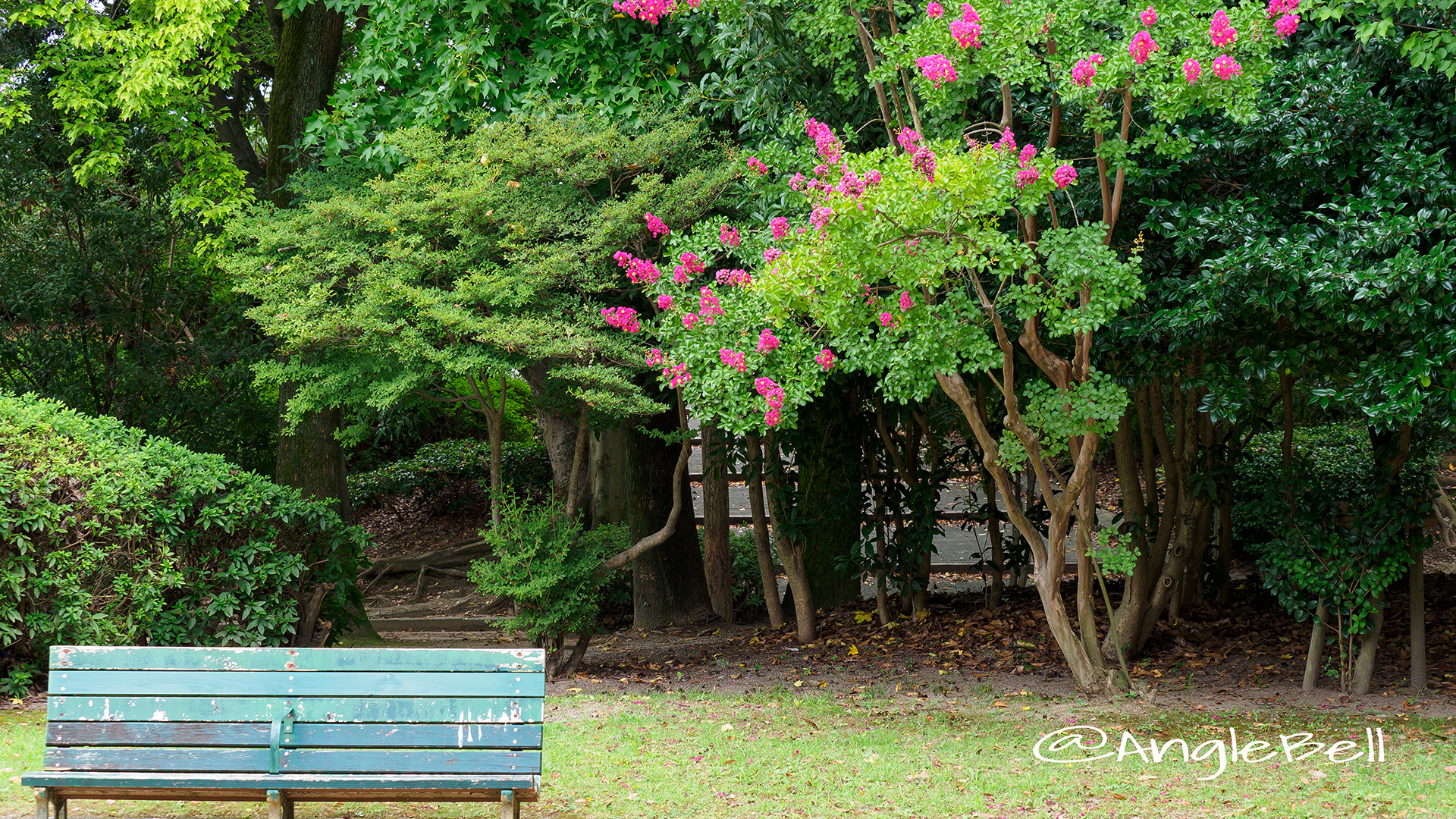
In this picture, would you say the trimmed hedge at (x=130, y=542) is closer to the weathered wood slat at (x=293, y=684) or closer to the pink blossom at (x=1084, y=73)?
the weathered wood slat at (x=293, y=684)

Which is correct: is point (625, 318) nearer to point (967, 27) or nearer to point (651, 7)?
point (651, 7)

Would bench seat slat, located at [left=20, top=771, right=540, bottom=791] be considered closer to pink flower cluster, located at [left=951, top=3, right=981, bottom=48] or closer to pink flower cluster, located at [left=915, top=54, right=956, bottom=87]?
pink flower cluster, located at [left=915, top=54, right=956, bottom=87]

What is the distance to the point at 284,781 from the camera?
171 inches

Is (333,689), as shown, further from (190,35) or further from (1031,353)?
(190,35)

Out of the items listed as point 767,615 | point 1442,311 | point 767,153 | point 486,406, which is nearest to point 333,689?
point 767,153

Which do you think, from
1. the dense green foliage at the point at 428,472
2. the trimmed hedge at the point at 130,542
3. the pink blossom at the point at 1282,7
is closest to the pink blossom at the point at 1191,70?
the pink blossom at the point at 1282,7

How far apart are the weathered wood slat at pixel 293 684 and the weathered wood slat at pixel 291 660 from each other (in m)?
0.02

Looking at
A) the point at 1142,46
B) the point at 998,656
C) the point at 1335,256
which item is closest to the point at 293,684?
the point at 1142,46

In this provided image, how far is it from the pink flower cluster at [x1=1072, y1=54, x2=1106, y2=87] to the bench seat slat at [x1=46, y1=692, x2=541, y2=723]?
3.99 metres

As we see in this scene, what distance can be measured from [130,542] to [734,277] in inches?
167

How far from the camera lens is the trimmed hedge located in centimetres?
706

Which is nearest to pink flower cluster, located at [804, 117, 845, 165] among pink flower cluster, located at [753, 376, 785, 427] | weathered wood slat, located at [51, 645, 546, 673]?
pink flower cluster, located at [753, 376, 785, 427]

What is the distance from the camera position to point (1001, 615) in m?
10.9

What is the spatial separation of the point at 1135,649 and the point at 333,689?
6.77m
